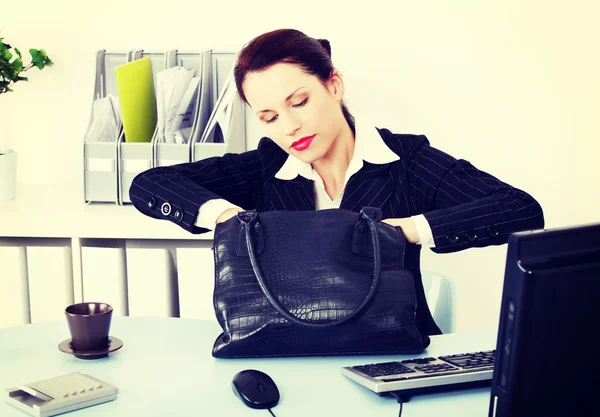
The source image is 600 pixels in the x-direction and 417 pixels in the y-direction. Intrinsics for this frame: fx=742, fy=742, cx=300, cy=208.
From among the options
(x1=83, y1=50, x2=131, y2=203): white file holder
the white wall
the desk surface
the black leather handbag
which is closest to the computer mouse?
the black leather handbag

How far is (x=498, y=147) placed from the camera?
226cm

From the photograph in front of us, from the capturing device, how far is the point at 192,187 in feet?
4.81

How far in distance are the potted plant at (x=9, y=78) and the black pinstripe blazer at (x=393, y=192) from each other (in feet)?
2.42

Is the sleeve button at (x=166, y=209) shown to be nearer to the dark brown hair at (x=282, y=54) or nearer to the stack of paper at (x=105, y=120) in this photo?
the dark brown hair at (x=282, y=54)

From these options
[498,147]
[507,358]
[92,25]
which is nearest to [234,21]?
[92,25]

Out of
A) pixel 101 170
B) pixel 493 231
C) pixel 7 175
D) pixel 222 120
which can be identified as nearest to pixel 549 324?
pixel 493 231

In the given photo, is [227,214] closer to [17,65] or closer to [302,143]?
[302,143]

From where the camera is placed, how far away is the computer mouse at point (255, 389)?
35.8 inches

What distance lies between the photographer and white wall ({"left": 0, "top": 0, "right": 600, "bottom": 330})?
7.24 ft

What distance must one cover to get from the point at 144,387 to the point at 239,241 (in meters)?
0.25

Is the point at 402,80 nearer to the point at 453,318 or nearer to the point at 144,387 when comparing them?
the point at 453,318

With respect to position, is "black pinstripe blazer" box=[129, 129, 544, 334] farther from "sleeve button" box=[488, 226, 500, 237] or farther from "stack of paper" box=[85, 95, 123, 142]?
"stack of paper" box=[85, 95, 123, 142]

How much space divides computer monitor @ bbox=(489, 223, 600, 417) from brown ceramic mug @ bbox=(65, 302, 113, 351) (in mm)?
617

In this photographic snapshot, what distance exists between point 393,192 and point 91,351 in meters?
0.75
